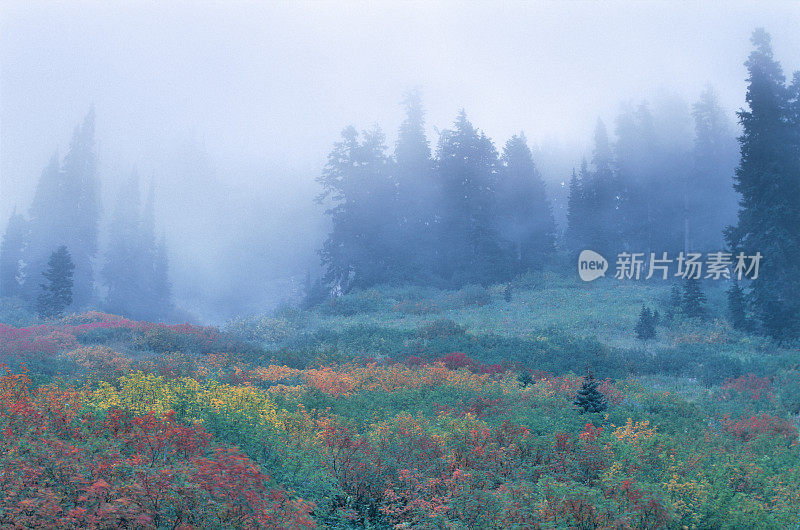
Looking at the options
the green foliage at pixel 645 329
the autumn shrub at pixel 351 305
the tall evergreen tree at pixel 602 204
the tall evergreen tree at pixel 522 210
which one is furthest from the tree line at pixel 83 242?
the green foliage at pixel 645 329

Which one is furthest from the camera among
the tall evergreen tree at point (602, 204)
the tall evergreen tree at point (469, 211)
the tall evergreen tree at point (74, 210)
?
the tall evergreen tree at point (74, 210)

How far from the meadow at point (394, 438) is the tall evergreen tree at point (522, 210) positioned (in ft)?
81.0

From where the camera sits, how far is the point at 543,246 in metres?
44.2

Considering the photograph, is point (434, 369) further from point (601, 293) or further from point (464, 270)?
point (464, 270)

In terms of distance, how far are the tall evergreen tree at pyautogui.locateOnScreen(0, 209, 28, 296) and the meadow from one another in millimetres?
33840

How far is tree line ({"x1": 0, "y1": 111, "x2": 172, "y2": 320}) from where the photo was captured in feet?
164

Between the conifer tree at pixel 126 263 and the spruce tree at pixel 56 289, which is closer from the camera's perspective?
the spruce tree at pixel 56 289

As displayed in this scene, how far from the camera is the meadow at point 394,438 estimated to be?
5.14 meters

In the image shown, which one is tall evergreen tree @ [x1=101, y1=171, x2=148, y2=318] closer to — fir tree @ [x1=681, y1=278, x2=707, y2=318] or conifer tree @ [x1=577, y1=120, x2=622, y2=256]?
conifer tree @ [x1=577, y1=120, x2=622, y2=256]

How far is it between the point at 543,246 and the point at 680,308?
62.8 ft

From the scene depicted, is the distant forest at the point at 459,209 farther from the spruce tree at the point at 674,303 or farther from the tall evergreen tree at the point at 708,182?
the spruce tree at the point at 674,303

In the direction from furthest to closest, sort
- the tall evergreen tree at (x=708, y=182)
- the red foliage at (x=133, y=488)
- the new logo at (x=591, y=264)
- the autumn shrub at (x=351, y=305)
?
the tall evergreen tree at (x=708, y=182), the new logo at (x=591, y=264), the autumn shrub at (x=351, y=305), the red foliage at (x=133, y=488)

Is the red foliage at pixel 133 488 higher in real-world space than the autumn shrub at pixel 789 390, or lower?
lower

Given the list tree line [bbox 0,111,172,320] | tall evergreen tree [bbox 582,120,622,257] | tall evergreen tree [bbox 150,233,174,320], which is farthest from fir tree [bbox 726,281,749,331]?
tall evergreen tree [bbox 150,233,174,320]
